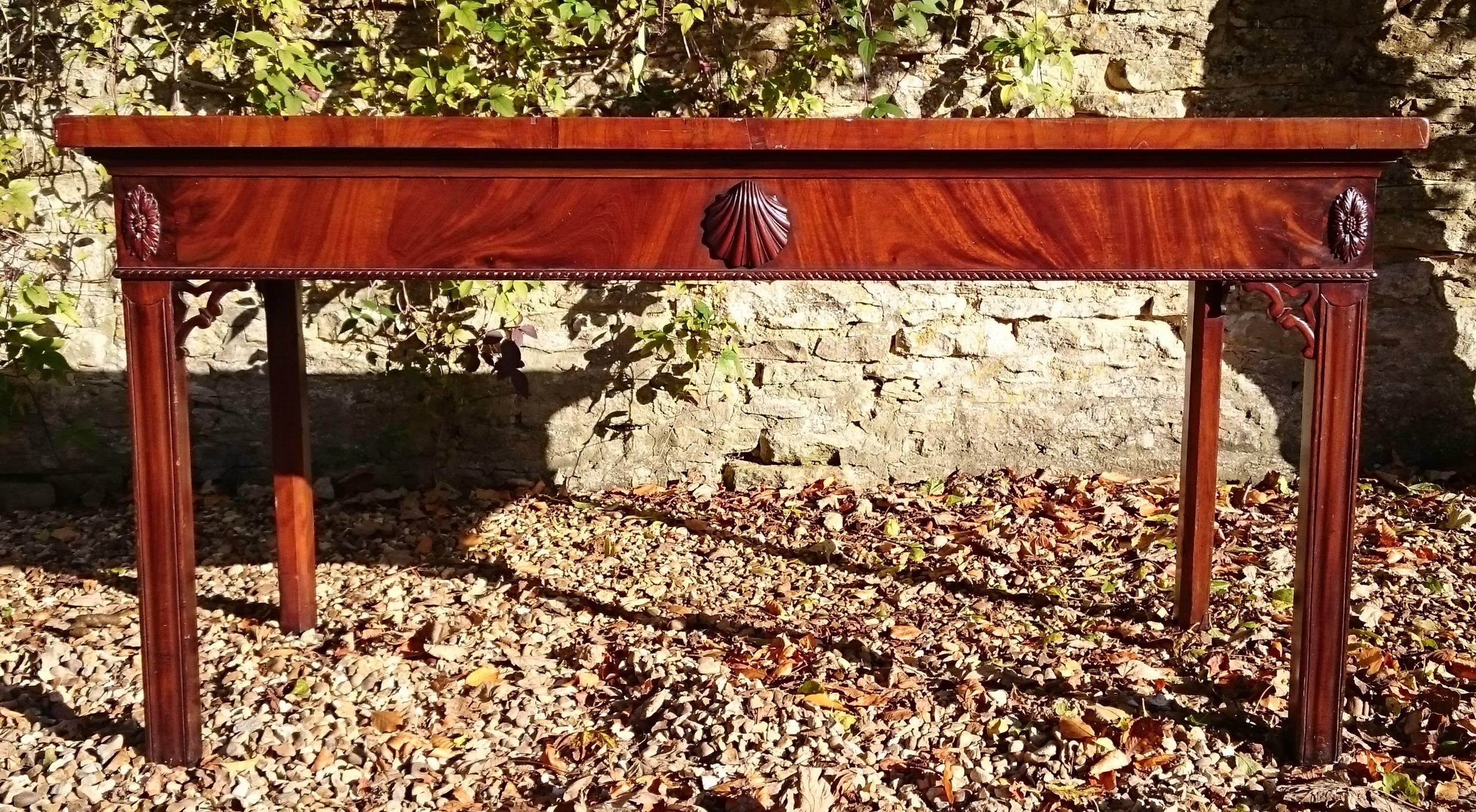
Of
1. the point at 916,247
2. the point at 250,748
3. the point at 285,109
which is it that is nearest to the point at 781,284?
the point at 285,109

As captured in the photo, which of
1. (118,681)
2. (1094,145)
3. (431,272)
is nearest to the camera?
(1094,145)

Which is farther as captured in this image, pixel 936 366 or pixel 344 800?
pixel 936 366

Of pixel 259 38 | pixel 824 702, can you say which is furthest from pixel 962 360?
pixel 259 38

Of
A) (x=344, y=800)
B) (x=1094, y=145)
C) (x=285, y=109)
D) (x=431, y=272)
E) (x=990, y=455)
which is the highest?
(x=285, y=109)

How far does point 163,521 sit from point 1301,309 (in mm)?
1922

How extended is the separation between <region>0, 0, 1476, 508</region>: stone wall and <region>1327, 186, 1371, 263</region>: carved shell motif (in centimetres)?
178

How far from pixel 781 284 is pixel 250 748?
6.80ft

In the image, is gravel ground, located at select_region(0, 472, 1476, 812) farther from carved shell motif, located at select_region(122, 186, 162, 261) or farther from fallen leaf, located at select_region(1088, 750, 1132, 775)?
carved shell motif, located at select_region(122, 186, 162, 261)

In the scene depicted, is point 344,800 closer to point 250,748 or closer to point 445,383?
point 250,748

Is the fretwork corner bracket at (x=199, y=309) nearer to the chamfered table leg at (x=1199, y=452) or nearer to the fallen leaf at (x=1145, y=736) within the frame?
the fallen leaf at (x=1145, y=736)

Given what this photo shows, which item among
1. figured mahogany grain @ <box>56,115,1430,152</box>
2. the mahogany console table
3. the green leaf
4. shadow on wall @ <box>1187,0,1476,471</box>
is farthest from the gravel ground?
the green leaf

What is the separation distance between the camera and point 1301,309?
6.15 feet

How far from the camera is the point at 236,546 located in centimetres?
319

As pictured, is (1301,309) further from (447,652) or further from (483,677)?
(447,652)
